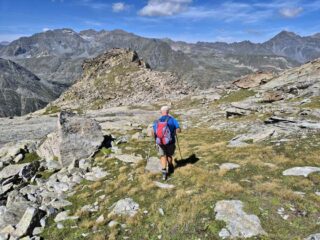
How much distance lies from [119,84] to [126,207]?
404ft

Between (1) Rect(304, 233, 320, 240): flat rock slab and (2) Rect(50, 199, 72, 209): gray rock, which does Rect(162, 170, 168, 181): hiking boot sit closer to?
(2) Rect(50, 199, 72, 209): gray rock

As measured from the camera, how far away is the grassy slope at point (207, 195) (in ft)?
40.0

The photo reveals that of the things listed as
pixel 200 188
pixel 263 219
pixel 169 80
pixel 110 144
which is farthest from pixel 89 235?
pixel 169 80

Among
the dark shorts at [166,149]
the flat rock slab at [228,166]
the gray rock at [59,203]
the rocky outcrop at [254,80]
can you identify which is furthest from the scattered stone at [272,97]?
the gray rock at [59,203]

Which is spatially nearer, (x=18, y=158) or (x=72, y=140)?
(x=72, y=140)

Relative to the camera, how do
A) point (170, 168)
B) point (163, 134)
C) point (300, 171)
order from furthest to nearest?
1. point (170, 168)
2. point (163, 134)
3. point (300, 171)

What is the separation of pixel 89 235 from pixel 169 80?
112m

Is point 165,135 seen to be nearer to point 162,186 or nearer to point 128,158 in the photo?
point 162,186

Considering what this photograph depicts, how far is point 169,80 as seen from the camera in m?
123

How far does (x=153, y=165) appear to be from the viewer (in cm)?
1969

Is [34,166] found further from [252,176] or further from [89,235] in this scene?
[252,176]

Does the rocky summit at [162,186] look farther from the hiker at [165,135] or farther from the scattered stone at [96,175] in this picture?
the hiker at [165,135]

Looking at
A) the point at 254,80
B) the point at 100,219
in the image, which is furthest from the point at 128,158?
the point at 254,80

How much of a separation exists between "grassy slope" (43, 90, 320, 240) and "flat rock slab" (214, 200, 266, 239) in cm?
24
